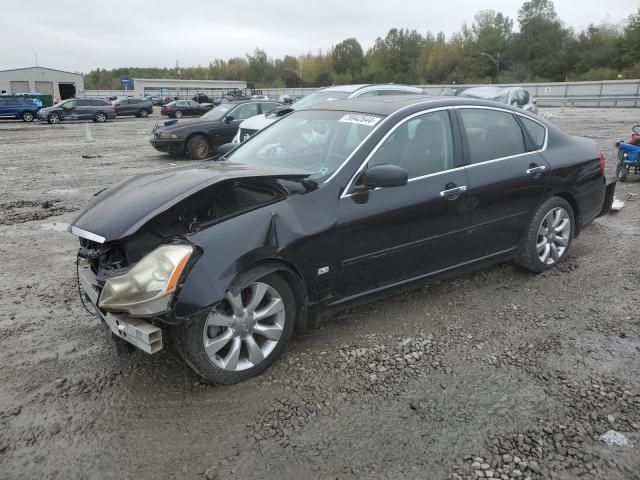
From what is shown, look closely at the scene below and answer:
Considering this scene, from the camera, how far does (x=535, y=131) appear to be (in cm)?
485

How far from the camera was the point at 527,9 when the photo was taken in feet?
296

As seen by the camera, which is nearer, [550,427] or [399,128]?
[550,427]

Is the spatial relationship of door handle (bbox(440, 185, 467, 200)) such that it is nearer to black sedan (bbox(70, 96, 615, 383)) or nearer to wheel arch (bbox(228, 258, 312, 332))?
black sedan (bbox(70, 96, 615, 383))

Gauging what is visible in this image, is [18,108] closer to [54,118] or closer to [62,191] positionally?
[54,118]

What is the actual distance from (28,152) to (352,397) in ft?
55.0

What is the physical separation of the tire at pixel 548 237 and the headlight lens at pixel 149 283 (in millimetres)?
3254

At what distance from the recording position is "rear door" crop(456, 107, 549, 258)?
13.9ft

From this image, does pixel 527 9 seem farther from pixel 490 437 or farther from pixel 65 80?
pixel 490 437

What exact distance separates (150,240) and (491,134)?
3042 mm

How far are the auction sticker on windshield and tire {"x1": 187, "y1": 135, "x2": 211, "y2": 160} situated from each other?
10.3 m

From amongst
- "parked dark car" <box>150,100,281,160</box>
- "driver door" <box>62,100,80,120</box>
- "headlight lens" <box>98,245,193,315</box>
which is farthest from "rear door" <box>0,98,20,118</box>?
"headlight lens" <box>98,245,193,315</box>

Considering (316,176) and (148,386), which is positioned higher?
(316,176)

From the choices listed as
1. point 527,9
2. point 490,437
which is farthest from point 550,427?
point 527,9

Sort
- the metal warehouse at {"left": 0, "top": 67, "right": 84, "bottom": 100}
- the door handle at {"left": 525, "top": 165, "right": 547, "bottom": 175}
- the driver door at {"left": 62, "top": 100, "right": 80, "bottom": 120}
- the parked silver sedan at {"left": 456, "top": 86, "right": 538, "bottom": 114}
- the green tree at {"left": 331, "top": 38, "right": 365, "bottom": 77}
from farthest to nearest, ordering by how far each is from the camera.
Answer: the green tree at {"left": 331, "top": 38, "right": 365, "bottom": 77}
the metal warehouse at {"left": 0, "top": 67, "right": 84, "bottom": 100}
the driver door at {"left": 62, "top": 100, "right": 80, "bottom": 120}
the parked silver sedan at {"left": 456, "top": 86, "right": 538, "bottom": 114}
the door handle at {"left": 525, "top": 165, "right": 547, "bottom": 175}
